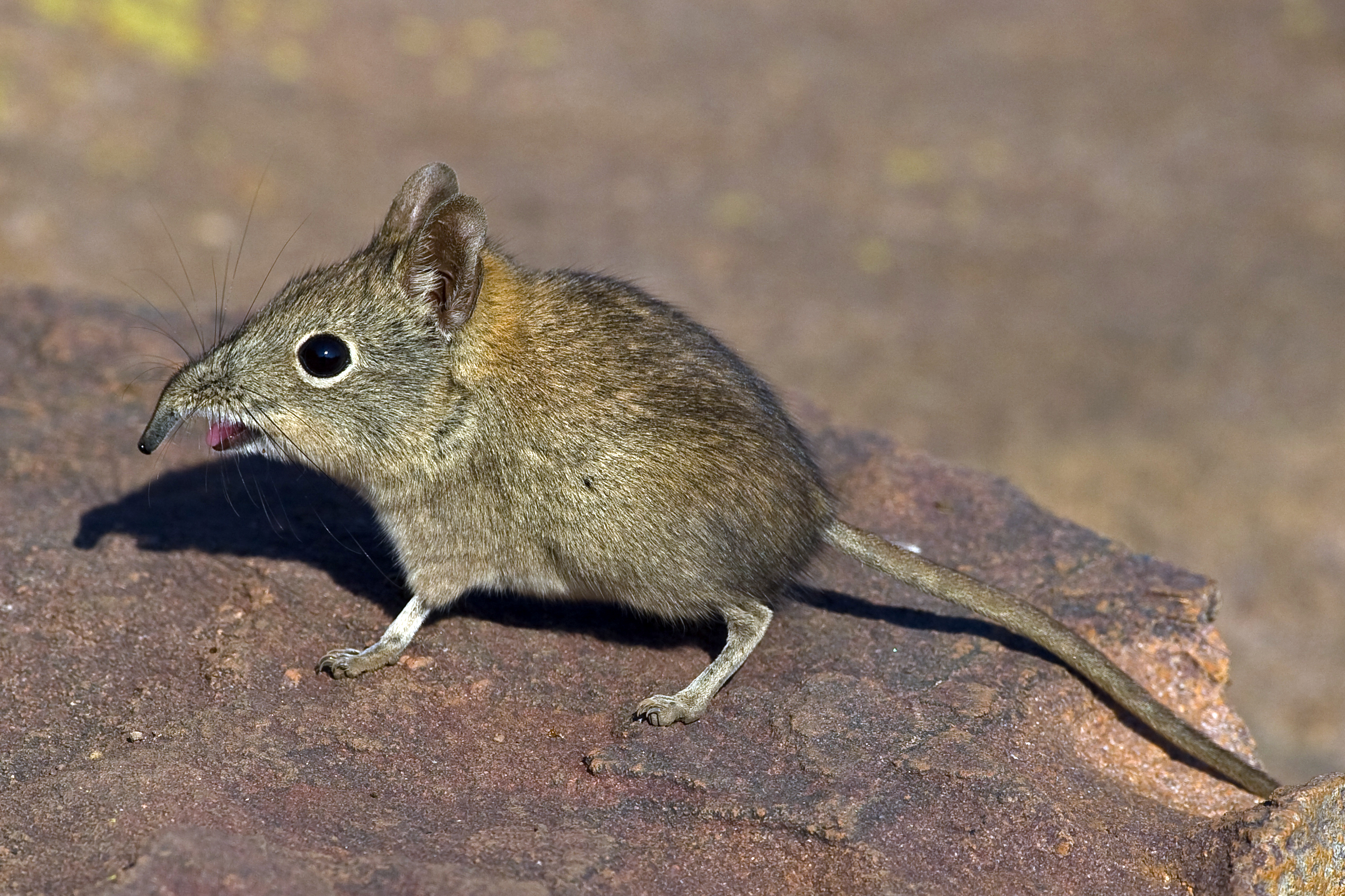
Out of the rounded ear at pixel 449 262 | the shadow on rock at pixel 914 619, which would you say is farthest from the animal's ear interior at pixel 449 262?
the shadow on rock at pixel 914 619

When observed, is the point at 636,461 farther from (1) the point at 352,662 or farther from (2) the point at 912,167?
(2) the point at 912,167

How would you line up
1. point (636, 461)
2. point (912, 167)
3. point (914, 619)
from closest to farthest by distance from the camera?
point (636, 461), point (914, 619), point (912, 167)

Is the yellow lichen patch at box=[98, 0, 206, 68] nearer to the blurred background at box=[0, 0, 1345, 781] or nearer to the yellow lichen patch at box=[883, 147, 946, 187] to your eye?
the blurred background at box=[0, 0, 1345, 781]

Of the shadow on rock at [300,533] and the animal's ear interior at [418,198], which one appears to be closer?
the animal's ear interior at [418,198]

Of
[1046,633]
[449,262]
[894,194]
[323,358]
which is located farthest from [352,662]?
[894,194]

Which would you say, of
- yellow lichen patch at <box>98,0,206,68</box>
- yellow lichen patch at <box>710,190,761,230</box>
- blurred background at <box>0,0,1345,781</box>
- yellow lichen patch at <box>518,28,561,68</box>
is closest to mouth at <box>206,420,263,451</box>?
blurred background at <box>0,0,1345,781</box>

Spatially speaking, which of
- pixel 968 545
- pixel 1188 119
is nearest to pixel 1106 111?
pixel 1188 119

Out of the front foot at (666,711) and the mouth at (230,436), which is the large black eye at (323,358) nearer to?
the mouth at (230,436)
